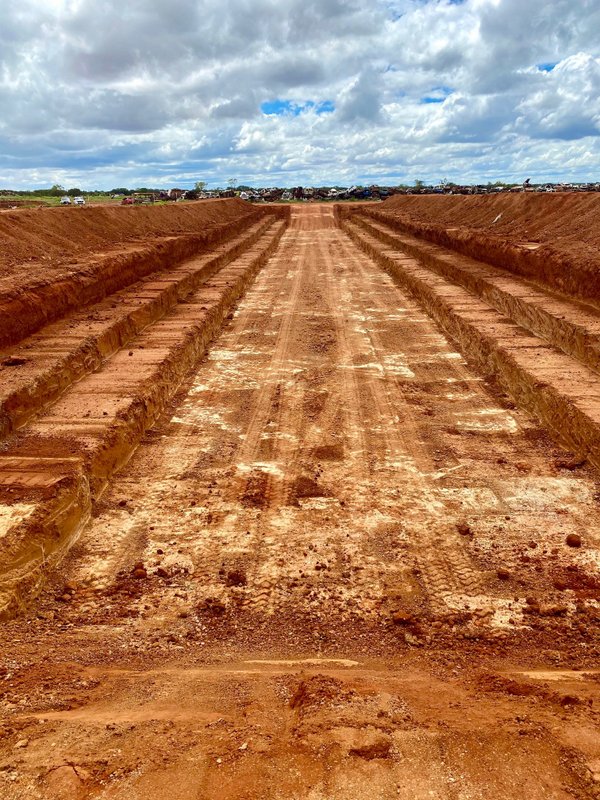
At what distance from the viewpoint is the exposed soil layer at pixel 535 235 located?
39.2 ft

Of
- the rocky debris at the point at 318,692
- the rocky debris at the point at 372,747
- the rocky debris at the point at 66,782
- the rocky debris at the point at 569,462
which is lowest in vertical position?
the rocky debris at the point at 569,462

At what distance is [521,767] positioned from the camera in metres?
2.67

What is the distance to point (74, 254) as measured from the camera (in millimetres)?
15102

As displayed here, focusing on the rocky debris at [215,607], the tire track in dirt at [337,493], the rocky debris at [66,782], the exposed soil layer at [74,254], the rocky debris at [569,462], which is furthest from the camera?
the exposed soil layer at [74,254]

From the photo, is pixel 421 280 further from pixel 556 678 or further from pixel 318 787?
pixel 318 787

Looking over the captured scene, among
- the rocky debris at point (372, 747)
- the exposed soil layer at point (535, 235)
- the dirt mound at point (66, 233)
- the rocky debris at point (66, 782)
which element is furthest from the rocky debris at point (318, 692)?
the exposed soil layer at point (535, 235)

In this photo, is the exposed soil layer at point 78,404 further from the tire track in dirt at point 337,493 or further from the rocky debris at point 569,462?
the rocky debris at point 569,462

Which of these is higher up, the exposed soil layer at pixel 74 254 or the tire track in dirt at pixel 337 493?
the exposed soil layer at pixel 74 254

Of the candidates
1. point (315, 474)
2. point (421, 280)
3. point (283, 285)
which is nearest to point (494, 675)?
point (315, 474)

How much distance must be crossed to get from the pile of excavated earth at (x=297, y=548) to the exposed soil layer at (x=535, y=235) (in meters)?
0.21

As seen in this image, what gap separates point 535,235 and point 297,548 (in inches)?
614

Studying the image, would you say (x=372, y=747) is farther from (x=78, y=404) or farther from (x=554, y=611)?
(x=78, y=404)

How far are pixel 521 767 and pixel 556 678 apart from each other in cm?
113

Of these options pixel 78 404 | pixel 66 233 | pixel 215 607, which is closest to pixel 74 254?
pixel 66 233
